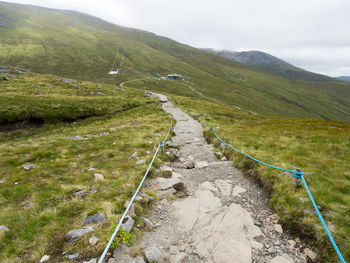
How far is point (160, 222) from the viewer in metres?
6.58

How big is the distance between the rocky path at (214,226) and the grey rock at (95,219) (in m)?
1.43

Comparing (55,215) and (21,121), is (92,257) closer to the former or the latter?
(55,215)

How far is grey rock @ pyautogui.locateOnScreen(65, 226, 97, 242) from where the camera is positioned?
207 inches

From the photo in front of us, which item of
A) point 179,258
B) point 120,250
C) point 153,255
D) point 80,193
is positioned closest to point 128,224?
point 120,250

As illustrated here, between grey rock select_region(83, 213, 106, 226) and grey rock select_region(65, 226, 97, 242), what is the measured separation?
1.05ft

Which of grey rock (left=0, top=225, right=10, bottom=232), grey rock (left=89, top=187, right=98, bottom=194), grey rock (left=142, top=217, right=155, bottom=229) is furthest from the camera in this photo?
grey rock (left=89, top=187, right=98, bottom=194)

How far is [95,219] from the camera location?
233 inches

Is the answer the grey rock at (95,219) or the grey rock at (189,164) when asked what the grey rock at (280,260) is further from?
the grey rock at (189,164)

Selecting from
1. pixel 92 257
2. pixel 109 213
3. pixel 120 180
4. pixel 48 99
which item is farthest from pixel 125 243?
pixel 48 99

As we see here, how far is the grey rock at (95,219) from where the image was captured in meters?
5.83

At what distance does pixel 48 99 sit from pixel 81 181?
122 ft

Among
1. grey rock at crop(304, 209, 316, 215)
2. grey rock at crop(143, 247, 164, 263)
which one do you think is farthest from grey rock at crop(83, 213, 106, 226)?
grey rock at crop(304, 209, 316, 215)

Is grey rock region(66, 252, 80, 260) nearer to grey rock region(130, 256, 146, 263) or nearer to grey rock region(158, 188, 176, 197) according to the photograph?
grey rock region(130, 256, 146, 263)

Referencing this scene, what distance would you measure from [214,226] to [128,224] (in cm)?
326
